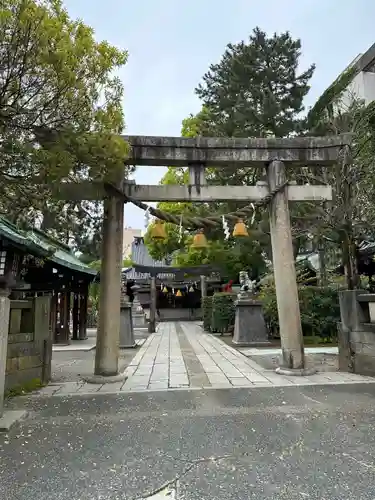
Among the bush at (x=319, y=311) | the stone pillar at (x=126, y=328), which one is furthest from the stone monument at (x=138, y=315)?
the bush at (x=319, y=311)

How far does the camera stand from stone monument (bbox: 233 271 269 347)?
12.5 m

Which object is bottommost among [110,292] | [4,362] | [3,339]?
[4,362]

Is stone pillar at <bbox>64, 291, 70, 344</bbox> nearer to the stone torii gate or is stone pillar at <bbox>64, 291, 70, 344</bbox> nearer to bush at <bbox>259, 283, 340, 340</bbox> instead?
the stone torii gate

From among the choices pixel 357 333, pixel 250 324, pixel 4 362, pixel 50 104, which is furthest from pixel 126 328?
pixel 50 104

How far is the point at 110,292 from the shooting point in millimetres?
6828

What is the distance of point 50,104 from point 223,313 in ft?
43.8

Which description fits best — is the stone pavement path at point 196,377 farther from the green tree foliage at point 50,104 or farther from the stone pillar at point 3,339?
the green tree foliage at point 50,104

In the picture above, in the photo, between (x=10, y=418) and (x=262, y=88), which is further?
(x=262, y=88)

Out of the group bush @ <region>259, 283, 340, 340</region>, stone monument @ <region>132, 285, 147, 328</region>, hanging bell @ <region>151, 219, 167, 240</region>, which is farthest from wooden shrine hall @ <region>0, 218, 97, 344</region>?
stone monument @ <region>132, 285, 147, 328</region>

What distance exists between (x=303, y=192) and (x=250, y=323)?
21.2 feet

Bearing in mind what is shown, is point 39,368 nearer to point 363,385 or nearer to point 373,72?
point 363,385

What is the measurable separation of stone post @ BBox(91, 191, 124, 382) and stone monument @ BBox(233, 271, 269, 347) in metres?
6.48

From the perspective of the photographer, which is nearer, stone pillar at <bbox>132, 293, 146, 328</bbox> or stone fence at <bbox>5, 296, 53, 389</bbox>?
stone fence at <bbox>5, 296, 53, 389</bbox>

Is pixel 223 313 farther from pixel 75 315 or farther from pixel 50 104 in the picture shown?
pixel 50 104
